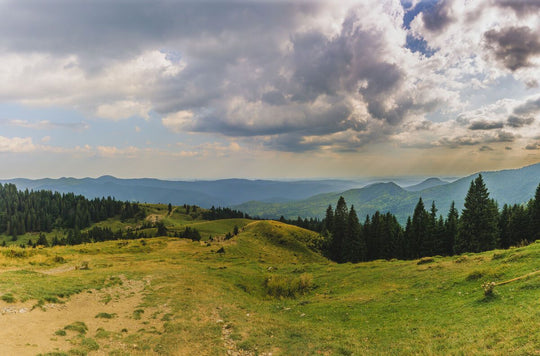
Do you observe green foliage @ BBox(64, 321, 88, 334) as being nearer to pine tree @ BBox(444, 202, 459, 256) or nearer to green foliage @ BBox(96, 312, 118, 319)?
green foliage @ BBox(96, 312, 118, 319)

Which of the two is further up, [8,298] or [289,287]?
[8,298]

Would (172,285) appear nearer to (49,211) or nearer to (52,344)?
(52,344)

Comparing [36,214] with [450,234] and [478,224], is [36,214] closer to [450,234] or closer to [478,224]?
[450,234]

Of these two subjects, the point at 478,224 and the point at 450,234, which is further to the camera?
the point at 450,234

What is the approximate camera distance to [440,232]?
65688 millimetres

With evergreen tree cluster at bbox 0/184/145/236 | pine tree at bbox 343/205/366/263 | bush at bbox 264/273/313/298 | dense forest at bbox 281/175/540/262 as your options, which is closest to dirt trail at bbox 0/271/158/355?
bush at bbox 264/273/313/298

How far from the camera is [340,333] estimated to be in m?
16.1

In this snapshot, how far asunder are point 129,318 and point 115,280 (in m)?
11.3

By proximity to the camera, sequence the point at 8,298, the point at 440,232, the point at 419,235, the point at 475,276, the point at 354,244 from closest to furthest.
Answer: the point at 8,298
the point at 475,276
the point at 440,232
the point at 419,235
the point at 354,244

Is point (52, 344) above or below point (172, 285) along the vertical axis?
above

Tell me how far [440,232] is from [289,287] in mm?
56047

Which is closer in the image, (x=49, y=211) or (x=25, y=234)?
(x=25, y=234)

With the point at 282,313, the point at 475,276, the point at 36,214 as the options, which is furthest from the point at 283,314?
the point at 36,214

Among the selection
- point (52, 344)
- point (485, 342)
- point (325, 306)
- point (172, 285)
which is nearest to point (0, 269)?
point (172, 285)
